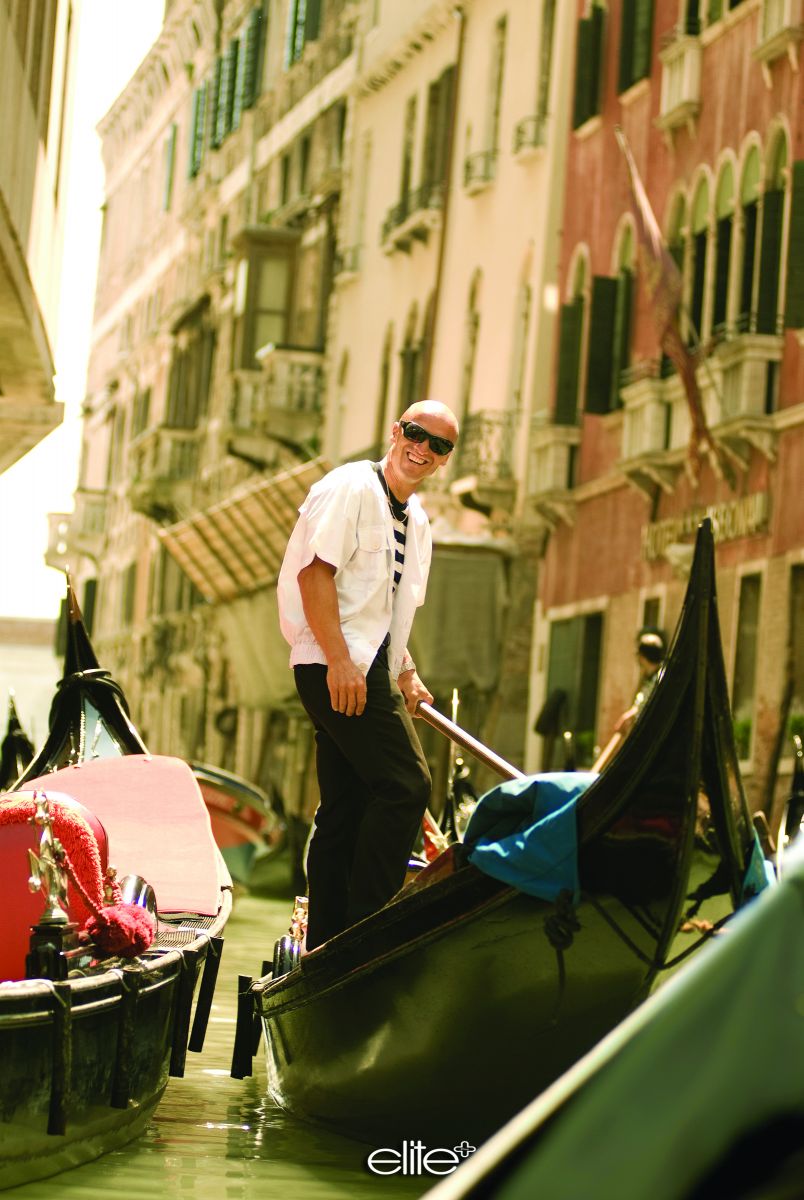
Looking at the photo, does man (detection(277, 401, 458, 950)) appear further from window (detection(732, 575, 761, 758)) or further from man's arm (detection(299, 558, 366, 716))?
window (detection(732, 575, 761, 758))

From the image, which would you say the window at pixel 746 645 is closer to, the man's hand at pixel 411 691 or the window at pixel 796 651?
the window at pixel 796 651

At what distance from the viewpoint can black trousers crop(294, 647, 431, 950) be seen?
5254 mm

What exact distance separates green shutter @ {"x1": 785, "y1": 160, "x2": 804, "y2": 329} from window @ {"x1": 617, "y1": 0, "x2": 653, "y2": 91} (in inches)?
151

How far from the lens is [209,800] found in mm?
17344

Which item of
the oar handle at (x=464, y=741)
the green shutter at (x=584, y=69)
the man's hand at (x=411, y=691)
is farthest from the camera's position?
the green shutter at (x=584, y=69)

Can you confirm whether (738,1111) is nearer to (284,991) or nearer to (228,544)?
(284,991)

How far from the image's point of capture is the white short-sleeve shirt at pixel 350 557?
525cm

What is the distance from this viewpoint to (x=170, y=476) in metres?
32.8

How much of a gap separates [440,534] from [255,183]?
45.5 ft

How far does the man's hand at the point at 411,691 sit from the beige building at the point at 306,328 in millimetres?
12199

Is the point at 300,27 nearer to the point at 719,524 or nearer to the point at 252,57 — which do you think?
the point at 252,57

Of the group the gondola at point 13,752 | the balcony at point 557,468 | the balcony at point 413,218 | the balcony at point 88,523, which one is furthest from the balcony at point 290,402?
the balcony at point 88,523

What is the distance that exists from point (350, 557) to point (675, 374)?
383 inches

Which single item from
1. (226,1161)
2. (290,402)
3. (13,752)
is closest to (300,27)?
(290,402)
